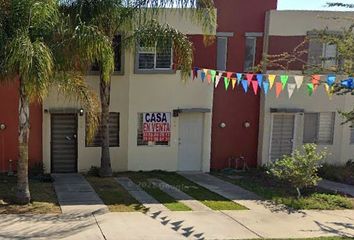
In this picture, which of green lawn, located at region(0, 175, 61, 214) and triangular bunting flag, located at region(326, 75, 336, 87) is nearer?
green lawn, located at region(0, 175, 61, 214)

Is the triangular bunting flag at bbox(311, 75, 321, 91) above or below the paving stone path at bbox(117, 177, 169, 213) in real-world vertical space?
above

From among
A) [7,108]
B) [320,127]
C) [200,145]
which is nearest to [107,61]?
[7,108]

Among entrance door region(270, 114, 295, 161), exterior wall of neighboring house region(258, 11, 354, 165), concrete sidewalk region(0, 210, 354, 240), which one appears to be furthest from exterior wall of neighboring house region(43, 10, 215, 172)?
concrete sidewalk region(0, 210, 354, 240)

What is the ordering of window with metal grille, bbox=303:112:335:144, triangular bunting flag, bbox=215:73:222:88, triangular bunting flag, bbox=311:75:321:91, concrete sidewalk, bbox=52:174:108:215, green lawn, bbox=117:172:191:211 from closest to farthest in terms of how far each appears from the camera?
concrete sidewalk, bbox=52:174:108:215
green lawn, bbox=117:172:191:211
triangular bunting flag, bbox=311:75:321:91
triangular bunting flag, bbox=215:73:222:88
window with metal grille, bbox=303:112:335:144

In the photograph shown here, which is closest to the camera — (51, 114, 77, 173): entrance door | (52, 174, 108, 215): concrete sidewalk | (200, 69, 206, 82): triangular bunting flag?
(52, 174, 108, 215): concrete sidewalk

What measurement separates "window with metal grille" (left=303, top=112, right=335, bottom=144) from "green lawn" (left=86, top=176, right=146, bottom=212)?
8015mm

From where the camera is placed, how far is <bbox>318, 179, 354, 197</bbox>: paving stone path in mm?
16031

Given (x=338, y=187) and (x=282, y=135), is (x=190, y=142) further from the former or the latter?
(x=338, y=187)

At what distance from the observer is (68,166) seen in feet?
56.4

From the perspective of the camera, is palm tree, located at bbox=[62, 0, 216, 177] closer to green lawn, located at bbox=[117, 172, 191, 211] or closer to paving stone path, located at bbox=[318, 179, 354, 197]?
green lawn, located at bbox=[117, 172, 191, 211]

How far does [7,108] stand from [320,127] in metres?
11.6

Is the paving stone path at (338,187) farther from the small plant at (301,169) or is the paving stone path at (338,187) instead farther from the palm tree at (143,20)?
the palm tree at (143,20)

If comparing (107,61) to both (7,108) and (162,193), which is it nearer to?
(162,193)

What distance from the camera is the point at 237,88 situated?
18.6 metres
